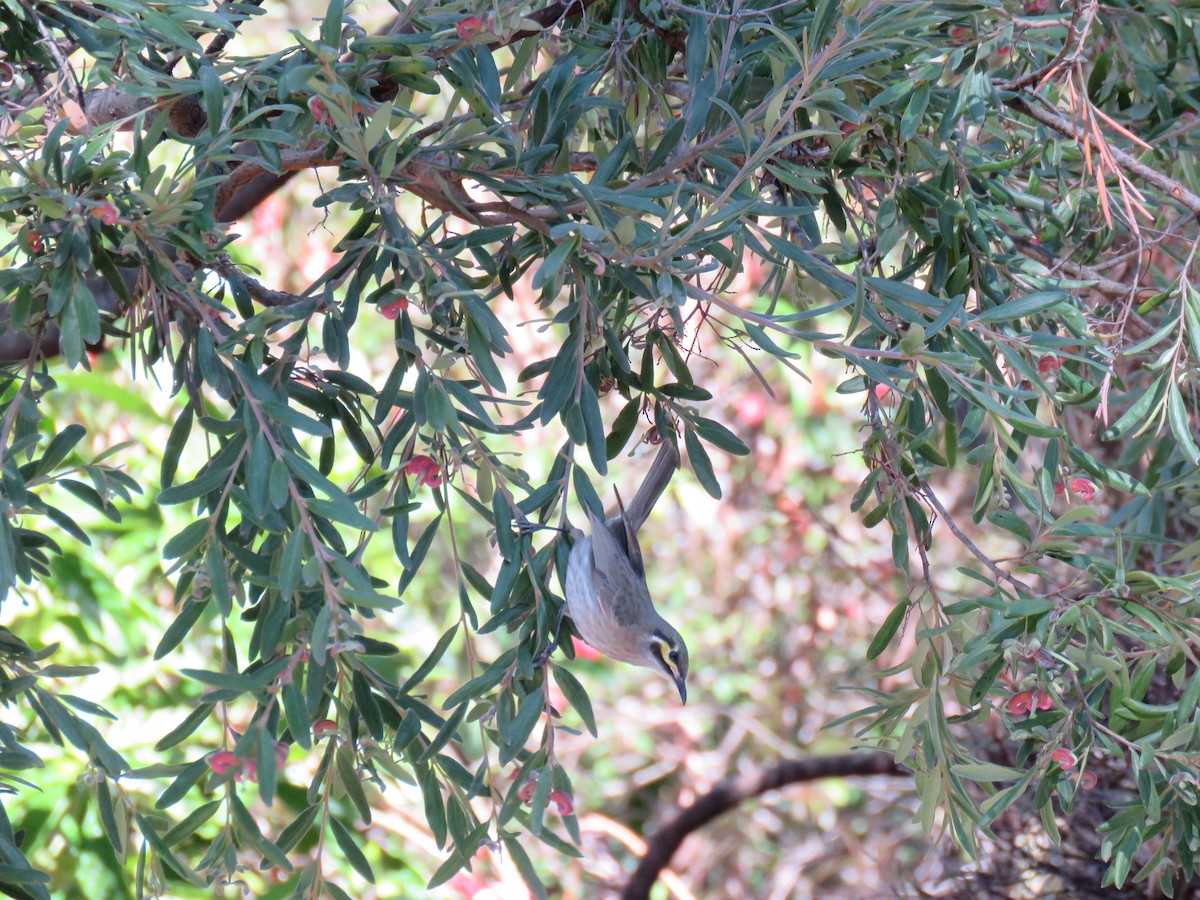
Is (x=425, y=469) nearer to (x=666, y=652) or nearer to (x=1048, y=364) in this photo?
(x=1048, y=364)

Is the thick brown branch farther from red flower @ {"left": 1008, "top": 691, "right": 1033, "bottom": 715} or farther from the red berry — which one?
the red berry

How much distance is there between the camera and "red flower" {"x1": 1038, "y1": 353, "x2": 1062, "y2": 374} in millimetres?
1306

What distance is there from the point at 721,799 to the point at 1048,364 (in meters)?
2.08

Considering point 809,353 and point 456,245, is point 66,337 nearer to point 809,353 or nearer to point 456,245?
point 456,245

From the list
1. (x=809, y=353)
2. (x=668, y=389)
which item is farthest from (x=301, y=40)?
(x=809, y=353)


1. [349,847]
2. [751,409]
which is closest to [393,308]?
[349,847]

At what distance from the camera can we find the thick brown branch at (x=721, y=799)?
A: 117 inches

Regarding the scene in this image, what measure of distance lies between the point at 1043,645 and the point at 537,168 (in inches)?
29.0

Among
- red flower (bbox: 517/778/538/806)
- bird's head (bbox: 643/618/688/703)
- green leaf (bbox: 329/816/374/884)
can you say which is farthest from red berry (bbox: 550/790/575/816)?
bird's head (bbox: 643/618/688/703)

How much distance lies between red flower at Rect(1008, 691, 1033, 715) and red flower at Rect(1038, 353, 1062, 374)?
38 cm

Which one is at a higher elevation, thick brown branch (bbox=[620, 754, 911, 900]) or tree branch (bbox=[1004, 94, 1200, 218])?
tree branch (bbox=[1004, 94, 1200, 218])

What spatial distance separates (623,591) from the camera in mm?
1939

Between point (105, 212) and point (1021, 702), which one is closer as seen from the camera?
point (105, 212)

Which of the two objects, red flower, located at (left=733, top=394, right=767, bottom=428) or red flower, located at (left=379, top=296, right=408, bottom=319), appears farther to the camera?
red flower, located at (left=733, top=394, right=767, bottom=428)
